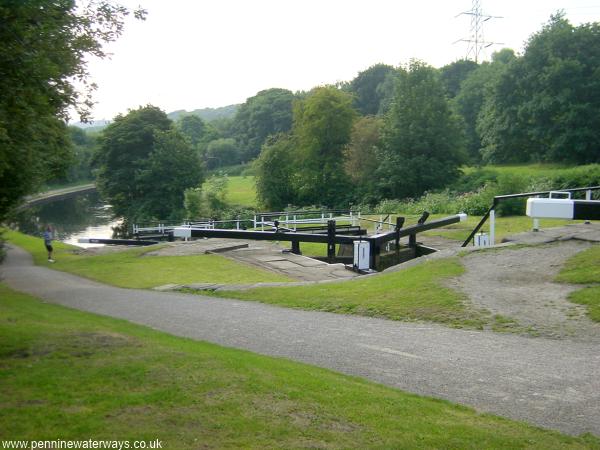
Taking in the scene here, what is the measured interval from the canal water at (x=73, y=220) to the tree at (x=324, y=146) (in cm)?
1961

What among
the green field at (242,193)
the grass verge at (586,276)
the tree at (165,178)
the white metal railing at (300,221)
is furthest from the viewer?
the green field at (242,193)

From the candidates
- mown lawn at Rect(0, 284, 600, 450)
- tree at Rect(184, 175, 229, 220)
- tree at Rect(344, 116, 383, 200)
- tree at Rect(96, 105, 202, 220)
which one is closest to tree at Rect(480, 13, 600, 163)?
tree at Rect(344, 116, 383, 200)

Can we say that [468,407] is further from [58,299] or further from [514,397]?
[58,299]

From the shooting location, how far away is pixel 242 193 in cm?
7219

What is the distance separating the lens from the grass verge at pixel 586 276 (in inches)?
351

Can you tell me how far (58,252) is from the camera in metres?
28.4

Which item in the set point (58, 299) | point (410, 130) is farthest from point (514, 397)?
point (410, 130)

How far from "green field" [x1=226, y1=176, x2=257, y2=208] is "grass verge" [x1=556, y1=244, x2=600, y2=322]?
44825mm

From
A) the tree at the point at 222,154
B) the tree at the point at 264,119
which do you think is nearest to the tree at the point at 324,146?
the tree at the point at 264,119

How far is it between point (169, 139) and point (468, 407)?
2005 inches

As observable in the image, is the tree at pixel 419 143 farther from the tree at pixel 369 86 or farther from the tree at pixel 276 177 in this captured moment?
the tree at pixel 369 86

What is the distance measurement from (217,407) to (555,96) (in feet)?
165

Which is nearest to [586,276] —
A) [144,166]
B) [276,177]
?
[276,177]

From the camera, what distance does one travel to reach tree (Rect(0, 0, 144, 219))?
7.33 metres
